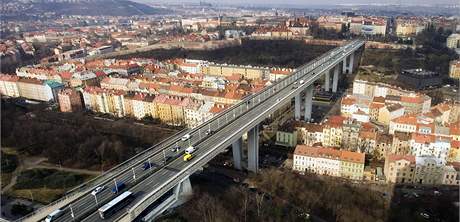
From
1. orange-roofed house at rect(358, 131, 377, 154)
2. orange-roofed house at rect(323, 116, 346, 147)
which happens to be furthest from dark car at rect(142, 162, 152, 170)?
orange-roofed house at rect(358, 131, 377, 154)

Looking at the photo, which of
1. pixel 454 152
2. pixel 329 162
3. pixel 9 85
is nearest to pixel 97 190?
pixel 329 162

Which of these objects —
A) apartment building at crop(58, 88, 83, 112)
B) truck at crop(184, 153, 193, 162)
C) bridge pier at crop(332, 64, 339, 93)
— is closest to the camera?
truck at crop(184, 153, 193, 162)

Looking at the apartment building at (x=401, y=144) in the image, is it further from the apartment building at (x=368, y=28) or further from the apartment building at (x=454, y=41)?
the apartment building at (x=368, y=28)

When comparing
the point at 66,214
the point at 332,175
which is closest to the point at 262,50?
the point at 332,175

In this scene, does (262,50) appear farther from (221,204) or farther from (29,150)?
(221,204)

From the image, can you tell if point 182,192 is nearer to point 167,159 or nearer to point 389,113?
point 167,159

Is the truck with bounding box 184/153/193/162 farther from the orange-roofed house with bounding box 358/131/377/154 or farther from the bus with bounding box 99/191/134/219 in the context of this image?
the orange-roofed house with bounding box 358/131/377/154
